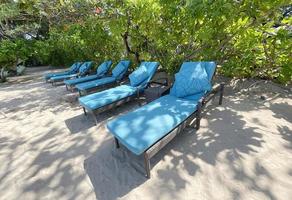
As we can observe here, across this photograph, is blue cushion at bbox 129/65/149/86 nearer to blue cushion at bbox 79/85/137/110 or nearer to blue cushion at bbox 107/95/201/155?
blue cushion at bbox 79/85/137/110

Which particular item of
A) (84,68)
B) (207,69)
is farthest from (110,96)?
(84,68)

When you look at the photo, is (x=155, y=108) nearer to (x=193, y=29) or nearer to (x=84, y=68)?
(x=193, y=29)

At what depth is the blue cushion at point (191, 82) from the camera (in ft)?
13.3

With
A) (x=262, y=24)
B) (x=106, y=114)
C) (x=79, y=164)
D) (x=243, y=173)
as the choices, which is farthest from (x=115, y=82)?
(x=243, y=173)

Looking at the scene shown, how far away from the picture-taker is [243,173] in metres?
2.57

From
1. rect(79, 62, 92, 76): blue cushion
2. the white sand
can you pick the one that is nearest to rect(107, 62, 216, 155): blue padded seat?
the white sand

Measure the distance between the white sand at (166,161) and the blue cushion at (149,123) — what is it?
523mm

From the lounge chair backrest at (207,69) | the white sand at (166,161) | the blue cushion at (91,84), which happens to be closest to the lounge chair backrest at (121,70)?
the blue cushion at (91,84)

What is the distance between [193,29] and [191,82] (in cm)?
209

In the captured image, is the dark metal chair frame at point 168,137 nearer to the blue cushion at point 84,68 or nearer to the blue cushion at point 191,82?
the blue cushion at point 191,82

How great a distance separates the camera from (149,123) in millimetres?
2941

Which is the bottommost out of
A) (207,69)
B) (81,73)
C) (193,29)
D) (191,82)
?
(81,73)

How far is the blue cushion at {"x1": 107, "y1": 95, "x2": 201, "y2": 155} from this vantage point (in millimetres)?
2559

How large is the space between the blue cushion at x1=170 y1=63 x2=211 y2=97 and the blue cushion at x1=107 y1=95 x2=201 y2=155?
16.6 inches
